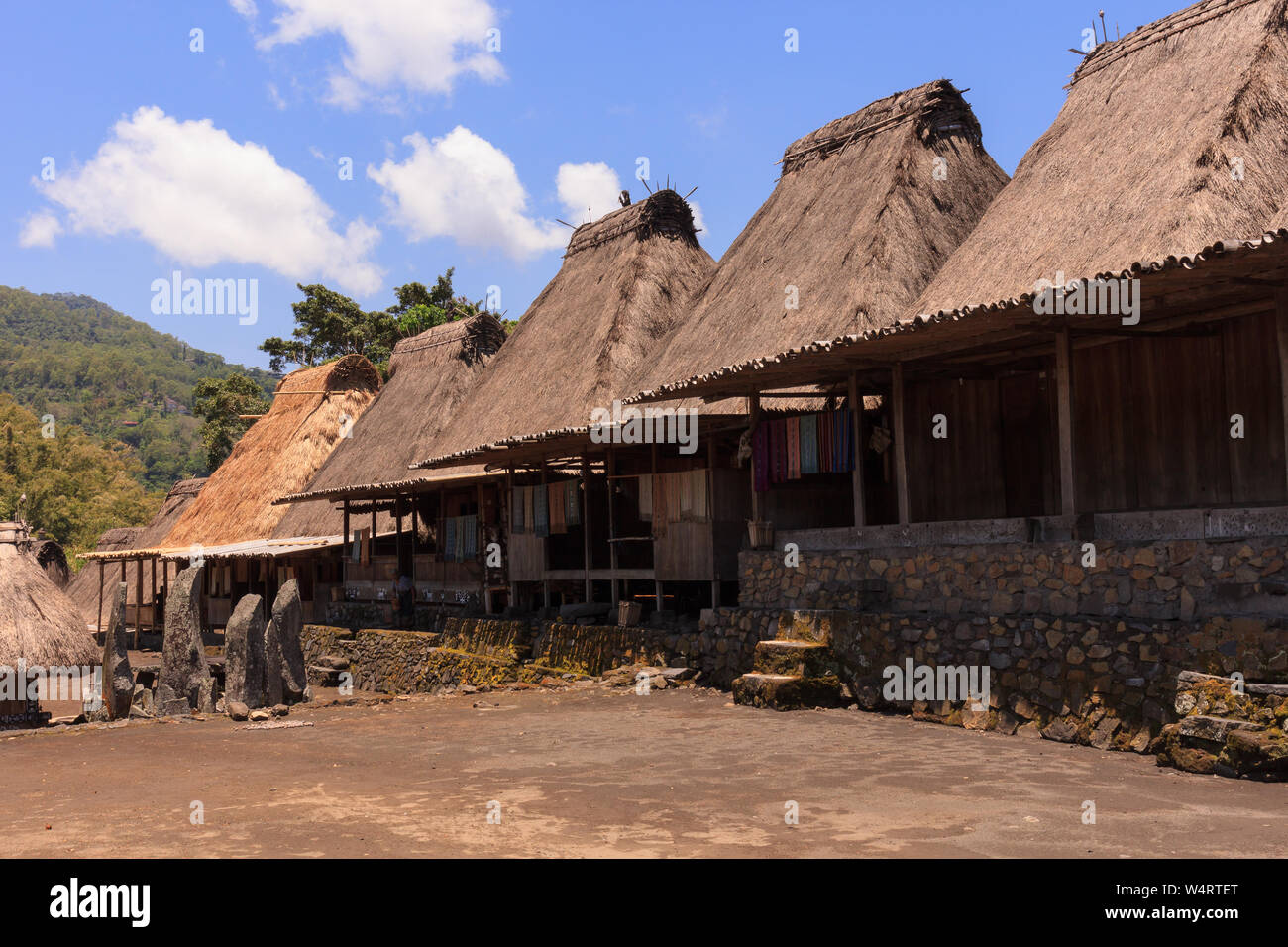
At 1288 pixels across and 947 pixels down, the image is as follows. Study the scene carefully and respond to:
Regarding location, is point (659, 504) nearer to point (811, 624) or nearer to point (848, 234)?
point (811, 624)

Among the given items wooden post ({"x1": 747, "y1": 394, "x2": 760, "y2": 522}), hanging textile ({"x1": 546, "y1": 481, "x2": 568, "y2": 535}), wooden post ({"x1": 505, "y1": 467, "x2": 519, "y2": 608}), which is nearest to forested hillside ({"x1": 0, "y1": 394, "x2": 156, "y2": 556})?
wooden post ({"x1": 505, "y1": 467, "x2": 519, "y2": 608})

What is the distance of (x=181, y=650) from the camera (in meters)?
14.2

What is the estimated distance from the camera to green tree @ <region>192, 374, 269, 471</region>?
45156 mm

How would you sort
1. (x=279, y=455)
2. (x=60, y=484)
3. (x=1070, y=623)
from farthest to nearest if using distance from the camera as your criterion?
(x=60, y=484) < (x=279, y=455) < (x=1070, y=623)

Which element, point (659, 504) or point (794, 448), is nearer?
point (794, 448)

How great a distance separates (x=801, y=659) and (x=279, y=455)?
2394cm

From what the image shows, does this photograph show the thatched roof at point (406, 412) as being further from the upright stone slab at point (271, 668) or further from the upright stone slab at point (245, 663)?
the upright stone slab at point (245, 663)

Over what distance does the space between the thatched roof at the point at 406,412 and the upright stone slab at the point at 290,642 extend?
971 centimetres

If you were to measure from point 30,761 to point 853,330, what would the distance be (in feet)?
34.7

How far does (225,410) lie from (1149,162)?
38.9 meters

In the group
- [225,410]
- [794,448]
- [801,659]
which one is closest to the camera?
[801,659]
